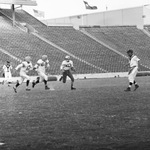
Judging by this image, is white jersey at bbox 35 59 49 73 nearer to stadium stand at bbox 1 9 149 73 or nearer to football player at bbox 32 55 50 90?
football player at bbox 32 55 50 90

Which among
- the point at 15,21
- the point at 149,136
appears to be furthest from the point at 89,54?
the point at 149,136

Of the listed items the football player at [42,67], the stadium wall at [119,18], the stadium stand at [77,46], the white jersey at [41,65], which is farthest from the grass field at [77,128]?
the stadium wall at [119,18]

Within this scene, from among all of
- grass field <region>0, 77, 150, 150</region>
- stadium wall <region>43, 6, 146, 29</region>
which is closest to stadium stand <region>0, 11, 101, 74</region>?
stadium wall <region>43, 6, 146, 29</region>

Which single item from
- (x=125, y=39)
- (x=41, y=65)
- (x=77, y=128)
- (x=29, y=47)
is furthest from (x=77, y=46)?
(x=77, y=128)

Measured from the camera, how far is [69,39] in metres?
54.4

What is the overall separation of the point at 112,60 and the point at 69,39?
700cm

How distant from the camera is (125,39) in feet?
195

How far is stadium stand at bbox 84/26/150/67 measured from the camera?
5566 cm

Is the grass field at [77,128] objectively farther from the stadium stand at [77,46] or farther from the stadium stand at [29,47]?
the stadium stand at [77,46]

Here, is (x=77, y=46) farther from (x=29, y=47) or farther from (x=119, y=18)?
(x=119, y=18)

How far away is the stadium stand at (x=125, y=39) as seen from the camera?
55.7 m

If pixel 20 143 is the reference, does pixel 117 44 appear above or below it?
above

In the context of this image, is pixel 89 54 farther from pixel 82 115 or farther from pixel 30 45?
pixel 82 115

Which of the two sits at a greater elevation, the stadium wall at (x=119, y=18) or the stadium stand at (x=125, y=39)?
the stadium wall at (x=119, y=18)
